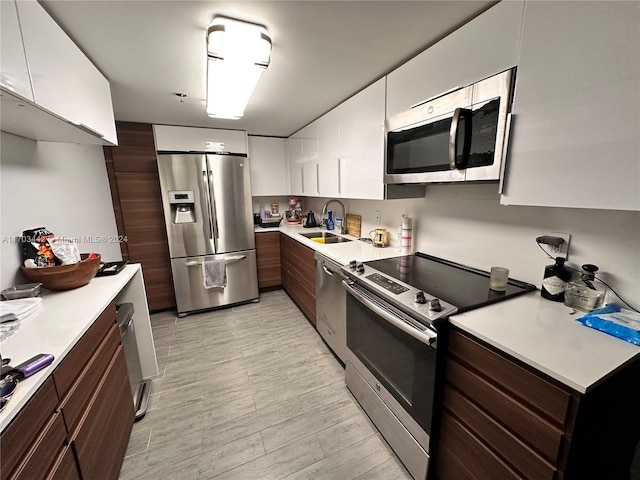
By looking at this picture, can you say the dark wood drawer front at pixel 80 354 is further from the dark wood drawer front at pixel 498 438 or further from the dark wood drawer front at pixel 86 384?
the dark wood drawer front at pixel 498 438

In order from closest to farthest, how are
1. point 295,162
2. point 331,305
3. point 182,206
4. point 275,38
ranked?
point 275,38 → point 331,305 → point 182,206 → point 295,162

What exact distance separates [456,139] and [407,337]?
924mm

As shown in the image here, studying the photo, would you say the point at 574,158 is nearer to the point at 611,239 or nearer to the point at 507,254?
the point at 611,239

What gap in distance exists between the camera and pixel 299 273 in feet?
9.10

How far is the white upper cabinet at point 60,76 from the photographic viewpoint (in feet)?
3.22

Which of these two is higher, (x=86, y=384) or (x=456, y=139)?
(x=456, y=139)

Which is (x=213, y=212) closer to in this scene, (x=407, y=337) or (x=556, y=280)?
(x=407, y=337)

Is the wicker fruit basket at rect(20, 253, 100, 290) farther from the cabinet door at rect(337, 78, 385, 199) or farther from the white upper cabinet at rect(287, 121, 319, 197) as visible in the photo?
the white upper cabinet at rect(287, 121, 319, 197)

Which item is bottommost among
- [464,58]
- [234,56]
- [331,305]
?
[331,305]

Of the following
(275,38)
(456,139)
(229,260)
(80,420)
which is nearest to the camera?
(80,420)

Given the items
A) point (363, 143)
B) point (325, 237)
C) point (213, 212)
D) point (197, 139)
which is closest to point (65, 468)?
point (363, 143)

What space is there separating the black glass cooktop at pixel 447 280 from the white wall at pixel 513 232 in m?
0.07

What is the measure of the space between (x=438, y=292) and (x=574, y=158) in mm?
712

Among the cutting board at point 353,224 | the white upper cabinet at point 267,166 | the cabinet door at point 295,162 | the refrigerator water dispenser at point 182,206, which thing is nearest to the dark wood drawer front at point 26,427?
the refrigerator water dispenser at point 182,206
